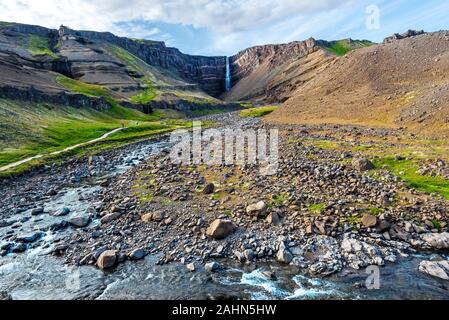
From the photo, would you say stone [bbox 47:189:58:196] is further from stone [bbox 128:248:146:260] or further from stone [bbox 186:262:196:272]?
stone [bbox 186:262:196:272]

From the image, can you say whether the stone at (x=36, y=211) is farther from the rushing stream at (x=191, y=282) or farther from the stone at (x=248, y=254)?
the stone at (x=248, y=254)

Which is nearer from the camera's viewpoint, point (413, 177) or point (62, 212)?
point (413, 177)

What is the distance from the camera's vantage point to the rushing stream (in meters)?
17.1

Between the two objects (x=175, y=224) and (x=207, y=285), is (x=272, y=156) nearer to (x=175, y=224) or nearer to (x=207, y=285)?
(x=175, y=224)

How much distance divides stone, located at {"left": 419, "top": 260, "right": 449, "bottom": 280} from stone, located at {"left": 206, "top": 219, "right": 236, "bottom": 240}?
1188 centimetres

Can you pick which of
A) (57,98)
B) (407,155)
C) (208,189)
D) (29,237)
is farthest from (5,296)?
(57,98)

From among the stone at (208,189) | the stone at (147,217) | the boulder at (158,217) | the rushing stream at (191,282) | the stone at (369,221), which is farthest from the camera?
the stone at (208,189)

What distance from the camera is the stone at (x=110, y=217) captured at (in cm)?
2697

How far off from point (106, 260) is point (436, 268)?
19.6 metres

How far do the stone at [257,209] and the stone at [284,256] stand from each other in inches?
196

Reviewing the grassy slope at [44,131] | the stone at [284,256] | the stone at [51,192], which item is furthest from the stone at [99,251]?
the grassy slope at [44,131]

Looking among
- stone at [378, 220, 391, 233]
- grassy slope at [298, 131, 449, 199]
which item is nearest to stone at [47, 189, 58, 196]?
stone at [378, 220, 391, 233]

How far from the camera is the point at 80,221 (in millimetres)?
27219

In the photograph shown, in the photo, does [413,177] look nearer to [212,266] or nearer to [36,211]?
[212,266]
